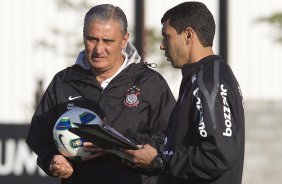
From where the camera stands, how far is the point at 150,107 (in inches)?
215

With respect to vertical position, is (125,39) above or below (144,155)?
above

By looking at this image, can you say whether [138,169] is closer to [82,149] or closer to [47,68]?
[82,149]

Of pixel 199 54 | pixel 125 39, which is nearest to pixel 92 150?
pixel 125 39

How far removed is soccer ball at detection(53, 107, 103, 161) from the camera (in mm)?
5283

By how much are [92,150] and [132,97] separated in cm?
41

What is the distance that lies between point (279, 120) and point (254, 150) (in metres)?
0.44

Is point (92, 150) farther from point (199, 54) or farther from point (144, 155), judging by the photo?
point (199, 54)

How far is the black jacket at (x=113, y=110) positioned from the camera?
17.7 ft

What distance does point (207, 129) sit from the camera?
446 centimetres

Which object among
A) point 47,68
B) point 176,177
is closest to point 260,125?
point 47,68

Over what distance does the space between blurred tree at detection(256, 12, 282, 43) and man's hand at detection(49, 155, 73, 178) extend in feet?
22.7

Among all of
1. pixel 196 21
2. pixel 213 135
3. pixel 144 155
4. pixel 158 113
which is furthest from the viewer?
pixel 158 113

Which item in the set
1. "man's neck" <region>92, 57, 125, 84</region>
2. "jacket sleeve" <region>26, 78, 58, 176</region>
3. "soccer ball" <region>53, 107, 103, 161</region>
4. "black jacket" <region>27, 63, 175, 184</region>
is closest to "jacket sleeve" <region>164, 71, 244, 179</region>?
"black jacket" <region>27, 63, 175, 184</region>

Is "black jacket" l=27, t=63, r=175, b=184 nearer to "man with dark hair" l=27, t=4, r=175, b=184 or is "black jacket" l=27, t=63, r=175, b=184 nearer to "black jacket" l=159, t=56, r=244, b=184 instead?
"man with dark hair" l=27, t=4, r=175, b=184
